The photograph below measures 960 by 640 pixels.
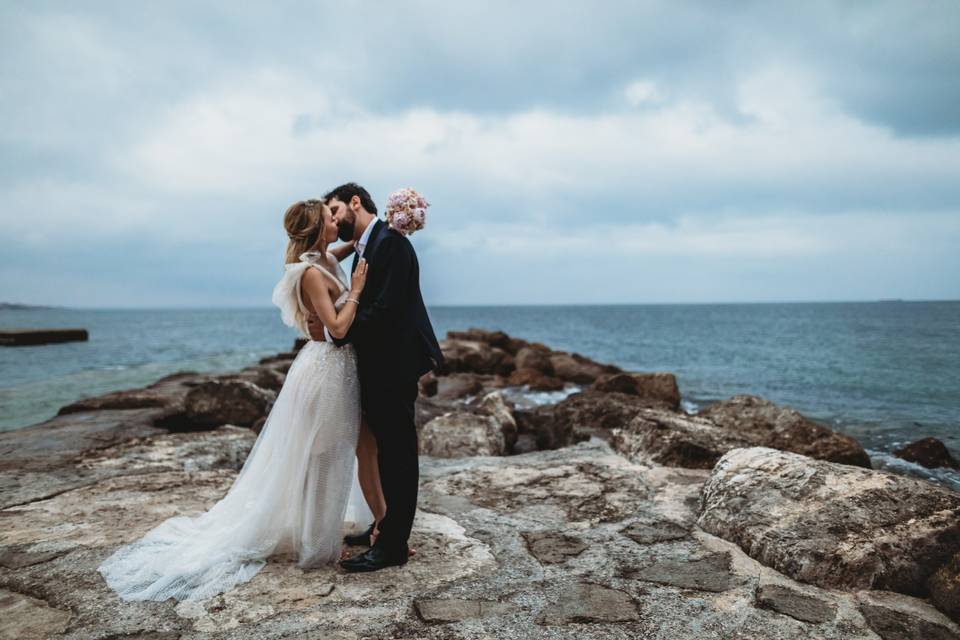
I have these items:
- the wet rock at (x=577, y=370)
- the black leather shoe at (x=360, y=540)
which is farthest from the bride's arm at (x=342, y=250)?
the wet rock at (x=577, y=370)

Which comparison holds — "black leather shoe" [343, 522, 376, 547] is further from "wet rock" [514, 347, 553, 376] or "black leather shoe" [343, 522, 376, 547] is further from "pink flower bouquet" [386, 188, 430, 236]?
"wet rock" [514, 347, 553, 376]

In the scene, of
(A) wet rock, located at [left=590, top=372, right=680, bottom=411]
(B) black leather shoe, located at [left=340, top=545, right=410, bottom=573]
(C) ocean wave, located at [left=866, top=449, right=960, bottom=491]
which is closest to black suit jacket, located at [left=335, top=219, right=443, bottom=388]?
(B) black leather shoe, located at [left=340, top=545, right=410, bottom=573]

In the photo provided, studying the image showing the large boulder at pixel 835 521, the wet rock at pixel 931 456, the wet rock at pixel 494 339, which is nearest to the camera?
the large boulder at pixel 835 521

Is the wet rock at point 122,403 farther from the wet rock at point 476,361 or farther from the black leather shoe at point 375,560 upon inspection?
the wet rock at point 476,361

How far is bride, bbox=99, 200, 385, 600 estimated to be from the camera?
3484mm

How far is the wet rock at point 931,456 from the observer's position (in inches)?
365

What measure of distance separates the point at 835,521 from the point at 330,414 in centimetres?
303

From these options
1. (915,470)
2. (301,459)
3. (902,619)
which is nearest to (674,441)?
(902,619)

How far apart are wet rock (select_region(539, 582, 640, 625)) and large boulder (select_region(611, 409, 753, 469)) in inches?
105

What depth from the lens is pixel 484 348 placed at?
72.2 ft

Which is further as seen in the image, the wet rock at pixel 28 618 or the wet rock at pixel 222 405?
the wet rock at pixel 222 405

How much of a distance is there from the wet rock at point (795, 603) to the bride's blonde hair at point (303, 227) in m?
3.16

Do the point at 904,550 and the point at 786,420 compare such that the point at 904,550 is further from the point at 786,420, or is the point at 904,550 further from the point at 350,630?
the point at 786,420

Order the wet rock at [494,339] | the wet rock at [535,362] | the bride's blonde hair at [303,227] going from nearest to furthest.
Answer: the bride's blonde hair at [303,227] < the wet rock at [535,362] < the wet rock at [494,339]
